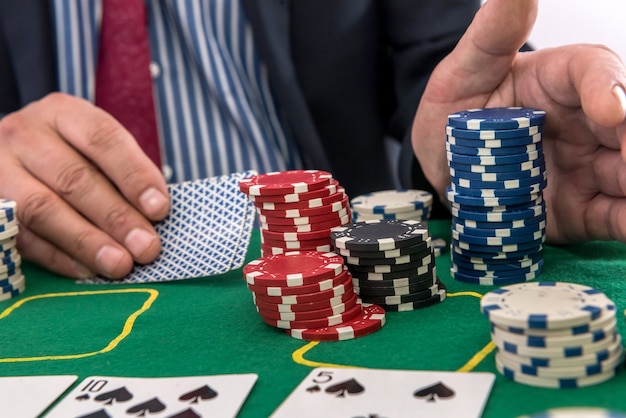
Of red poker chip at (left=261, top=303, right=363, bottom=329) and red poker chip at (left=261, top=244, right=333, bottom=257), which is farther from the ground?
red poker chip at (left=261, top=244, right=333, bottom=257)

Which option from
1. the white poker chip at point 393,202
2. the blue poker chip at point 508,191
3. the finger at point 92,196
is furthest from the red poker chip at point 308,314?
the finger at point 92,196

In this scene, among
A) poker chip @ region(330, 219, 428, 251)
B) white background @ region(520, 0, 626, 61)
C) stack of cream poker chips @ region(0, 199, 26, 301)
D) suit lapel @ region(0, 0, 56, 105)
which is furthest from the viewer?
white background @ region(520, 0, 626, 61)

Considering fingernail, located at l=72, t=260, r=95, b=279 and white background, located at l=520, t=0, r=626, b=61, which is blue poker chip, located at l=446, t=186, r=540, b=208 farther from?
white background, located at l=520, t=0, r=626, b=61

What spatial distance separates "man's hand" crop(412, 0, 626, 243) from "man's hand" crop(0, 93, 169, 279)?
849mm

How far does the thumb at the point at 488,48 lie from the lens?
205 centimetres

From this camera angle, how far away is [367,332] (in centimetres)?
177

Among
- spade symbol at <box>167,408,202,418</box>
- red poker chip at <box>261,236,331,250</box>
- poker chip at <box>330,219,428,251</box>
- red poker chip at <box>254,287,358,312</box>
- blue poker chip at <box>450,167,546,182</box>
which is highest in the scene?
blue poker chip at <box>450,167,546,182</box>

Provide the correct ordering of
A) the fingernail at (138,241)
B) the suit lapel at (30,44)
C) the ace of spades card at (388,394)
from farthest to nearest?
the suit lapel at (30,44)
the fingernail at (138,241)
the ace of spades card at (388,394)

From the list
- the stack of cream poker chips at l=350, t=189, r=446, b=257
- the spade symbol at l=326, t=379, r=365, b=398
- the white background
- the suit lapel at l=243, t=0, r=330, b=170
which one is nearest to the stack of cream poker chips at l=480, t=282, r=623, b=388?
the spade symbol at l=326, t=379, r=365, b=398

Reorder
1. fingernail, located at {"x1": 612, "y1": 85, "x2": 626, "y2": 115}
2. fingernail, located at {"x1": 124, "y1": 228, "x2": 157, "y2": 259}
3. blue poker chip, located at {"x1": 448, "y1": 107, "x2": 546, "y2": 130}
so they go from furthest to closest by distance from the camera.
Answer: fingernail, located at {"x1": 124, "y1": 228, "x2": 157, "y2": 259} < blue poker chip, located at {"x1": 448, "y1": 107, "x2": 546, "y2": 130} < fingernail, located at {"x1": 612, "y1": 85, "x2": 626, "y2": 115}

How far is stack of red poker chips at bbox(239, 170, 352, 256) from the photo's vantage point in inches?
80.9

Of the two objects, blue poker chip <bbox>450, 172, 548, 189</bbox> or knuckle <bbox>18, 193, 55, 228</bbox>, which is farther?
knuckle <bbox>18, 193, 55, 228</bbox>

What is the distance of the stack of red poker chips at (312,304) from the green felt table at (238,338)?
0.09 ft

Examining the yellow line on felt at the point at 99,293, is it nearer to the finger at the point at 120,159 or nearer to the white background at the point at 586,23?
the finger at the point at 120,159
